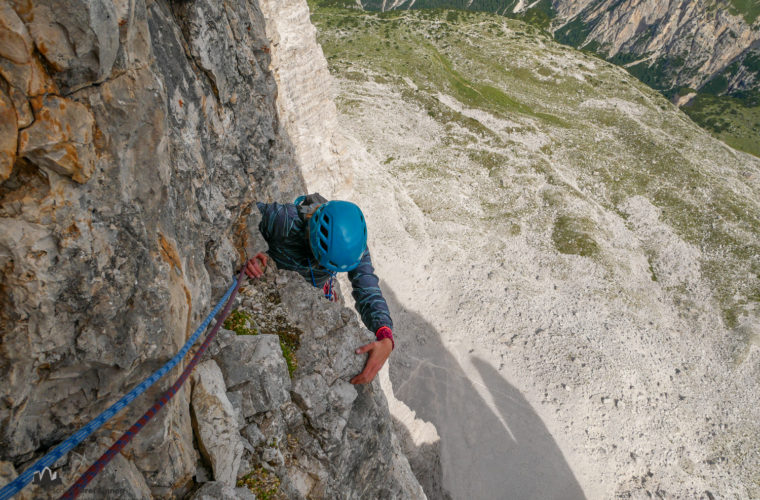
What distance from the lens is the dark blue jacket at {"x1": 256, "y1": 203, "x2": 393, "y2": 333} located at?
9.30 meters

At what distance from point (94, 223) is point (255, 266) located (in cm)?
460

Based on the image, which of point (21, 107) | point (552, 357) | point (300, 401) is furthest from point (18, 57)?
point (552, 357)

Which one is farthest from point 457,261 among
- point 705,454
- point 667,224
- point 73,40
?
point 73,40

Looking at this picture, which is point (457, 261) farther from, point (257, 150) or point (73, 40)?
point (73, 40)

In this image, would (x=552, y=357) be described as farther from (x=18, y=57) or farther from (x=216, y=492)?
(x=18, y=57)

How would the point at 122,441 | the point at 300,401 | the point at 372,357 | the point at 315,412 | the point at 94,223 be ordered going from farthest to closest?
1. the point at 372,357
2. the point at 315,412
3. the point at 300,401
4. the point at 122,441
5. the point at 94,223

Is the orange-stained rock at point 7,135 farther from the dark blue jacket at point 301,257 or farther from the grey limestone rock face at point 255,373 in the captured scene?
the dark blue jacket at point 301,257

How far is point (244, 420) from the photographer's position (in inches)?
275

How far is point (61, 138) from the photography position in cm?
371

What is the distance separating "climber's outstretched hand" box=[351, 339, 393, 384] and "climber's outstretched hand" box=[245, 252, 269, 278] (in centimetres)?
276

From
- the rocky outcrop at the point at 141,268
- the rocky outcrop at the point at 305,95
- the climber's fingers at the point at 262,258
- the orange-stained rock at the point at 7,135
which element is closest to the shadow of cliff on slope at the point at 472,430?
the rocky outcrop at the point at 305,95

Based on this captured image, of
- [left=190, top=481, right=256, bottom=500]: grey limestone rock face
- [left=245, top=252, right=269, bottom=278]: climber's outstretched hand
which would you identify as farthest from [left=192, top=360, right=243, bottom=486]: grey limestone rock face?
[left=245, top=252, right=269, bottom=278]: climber's outstretched hand

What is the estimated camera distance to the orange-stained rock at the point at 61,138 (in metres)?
3.52
